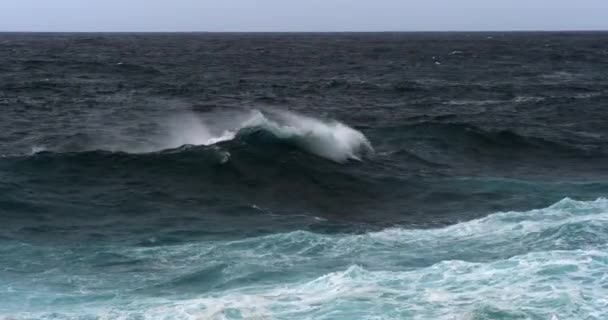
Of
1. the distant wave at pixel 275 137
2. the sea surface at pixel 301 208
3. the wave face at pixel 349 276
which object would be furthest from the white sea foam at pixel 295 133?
the wave face at pixel 349 276

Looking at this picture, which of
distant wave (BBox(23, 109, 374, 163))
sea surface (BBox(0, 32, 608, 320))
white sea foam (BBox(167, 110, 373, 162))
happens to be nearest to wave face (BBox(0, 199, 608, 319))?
sea surface (BBox(0, 32, 608, 320))

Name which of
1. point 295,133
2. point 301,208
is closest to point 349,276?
point 301,208

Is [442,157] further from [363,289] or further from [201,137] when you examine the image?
[363,289]

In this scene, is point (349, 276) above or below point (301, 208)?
below

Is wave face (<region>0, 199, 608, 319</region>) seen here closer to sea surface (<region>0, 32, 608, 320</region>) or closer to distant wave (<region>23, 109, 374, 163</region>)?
sea surface (<region>0, 32, 608, 320</region>)

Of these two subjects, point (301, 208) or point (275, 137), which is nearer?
point (301, 208)

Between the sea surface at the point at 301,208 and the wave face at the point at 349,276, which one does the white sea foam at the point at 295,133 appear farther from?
the wave face at the point at 349,276

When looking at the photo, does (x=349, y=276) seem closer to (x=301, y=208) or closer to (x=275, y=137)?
(x=301, y=208)

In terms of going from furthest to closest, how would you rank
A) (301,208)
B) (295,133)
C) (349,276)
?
(295,133) < (301,208) < (349,276)
